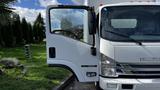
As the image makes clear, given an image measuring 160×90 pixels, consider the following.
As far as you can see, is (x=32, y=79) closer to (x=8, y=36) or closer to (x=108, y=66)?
(x=108, y=66)

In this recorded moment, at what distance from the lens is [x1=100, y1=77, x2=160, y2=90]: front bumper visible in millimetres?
8805

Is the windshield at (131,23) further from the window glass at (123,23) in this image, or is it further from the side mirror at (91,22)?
the side mirror at (91,22)

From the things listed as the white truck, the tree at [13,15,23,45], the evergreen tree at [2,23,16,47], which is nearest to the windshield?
the white truck

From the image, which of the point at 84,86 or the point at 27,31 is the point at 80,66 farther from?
the point at 27,31

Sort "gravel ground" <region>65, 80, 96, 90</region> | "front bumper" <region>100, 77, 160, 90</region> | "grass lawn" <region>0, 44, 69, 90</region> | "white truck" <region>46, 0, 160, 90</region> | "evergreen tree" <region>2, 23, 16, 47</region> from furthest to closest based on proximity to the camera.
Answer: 1. "evergreen tree" <region>2, 23, 16, 47</region>
2. "grass lawn" <region>0, 44, 69, 90</region>
3. "gravel ground" <region>65, 80, 96, 90</region>
4. "white truck" <region>46, 0, 160, 90</region>
5. "front bumper" <region>100, 77, 160, 90</region>

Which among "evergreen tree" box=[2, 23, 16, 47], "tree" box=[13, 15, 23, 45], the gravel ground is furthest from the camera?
"tree" box=[13, 15, 23, 45]

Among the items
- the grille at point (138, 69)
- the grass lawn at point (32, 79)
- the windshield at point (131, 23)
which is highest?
the windshield at point (131, 23)

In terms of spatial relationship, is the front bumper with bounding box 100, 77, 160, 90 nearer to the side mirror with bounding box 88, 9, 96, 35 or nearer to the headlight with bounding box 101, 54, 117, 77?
the headlight with bounding box 101, 54, 117, 77

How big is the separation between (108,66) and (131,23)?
1.10 m

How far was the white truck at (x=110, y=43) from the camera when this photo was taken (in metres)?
8.98

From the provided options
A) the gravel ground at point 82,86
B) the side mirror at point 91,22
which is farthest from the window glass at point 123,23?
the gravel ground at point 82,86

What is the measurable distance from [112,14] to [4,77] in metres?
6.48

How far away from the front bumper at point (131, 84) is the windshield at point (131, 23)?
33.3 inches

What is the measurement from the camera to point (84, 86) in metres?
13.0
